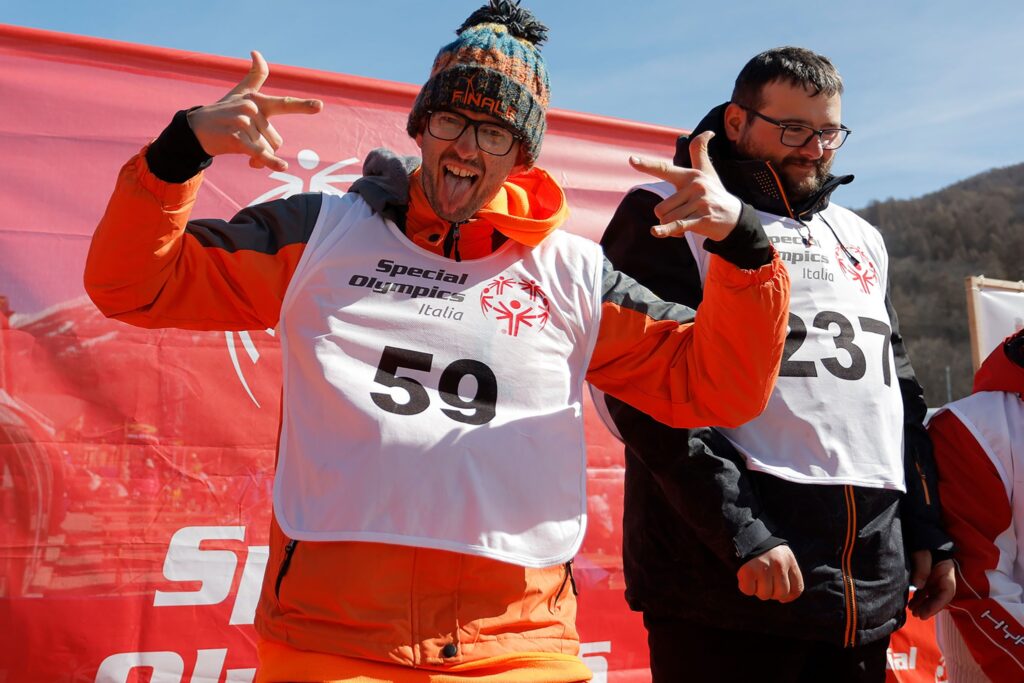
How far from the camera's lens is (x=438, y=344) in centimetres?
185

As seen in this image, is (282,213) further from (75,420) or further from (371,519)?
(75,420)

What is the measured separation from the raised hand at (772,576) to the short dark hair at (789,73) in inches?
47.5

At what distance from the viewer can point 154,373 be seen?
10.5 feet

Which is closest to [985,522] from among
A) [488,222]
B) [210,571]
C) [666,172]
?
[666,172]

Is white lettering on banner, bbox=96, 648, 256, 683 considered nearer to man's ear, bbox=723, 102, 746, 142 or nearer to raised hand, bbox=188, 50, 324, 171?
raised hand, bbox=188, 50, 324, 171

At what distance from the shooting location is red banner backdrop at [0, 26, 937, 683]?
116 inches

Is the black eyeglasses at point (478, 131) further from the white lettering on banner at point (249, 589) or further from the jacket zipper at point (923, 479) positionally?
the white lettering on banner at point (249, 589)

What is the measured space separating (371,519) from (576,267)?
27.3 inches

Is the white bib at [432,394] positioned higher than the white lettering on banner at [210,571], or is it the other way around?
the white bib at [432,394]

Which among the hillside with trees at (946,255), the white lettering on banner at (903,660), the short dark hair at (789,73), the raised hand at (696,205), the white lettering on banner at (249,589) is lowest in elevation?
the white lettering on banner at (903,660)

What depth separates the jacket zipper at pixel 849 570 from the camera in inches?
86.6

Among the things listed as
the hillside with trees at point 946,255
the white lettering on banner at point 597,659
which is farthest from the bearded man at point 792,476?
the hillside with trees at point 946,255

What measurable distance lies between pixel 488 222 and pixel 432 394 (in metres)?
0.42

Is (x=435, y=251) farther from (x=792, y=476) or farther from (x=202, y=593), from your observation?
(x=202, y=593)
